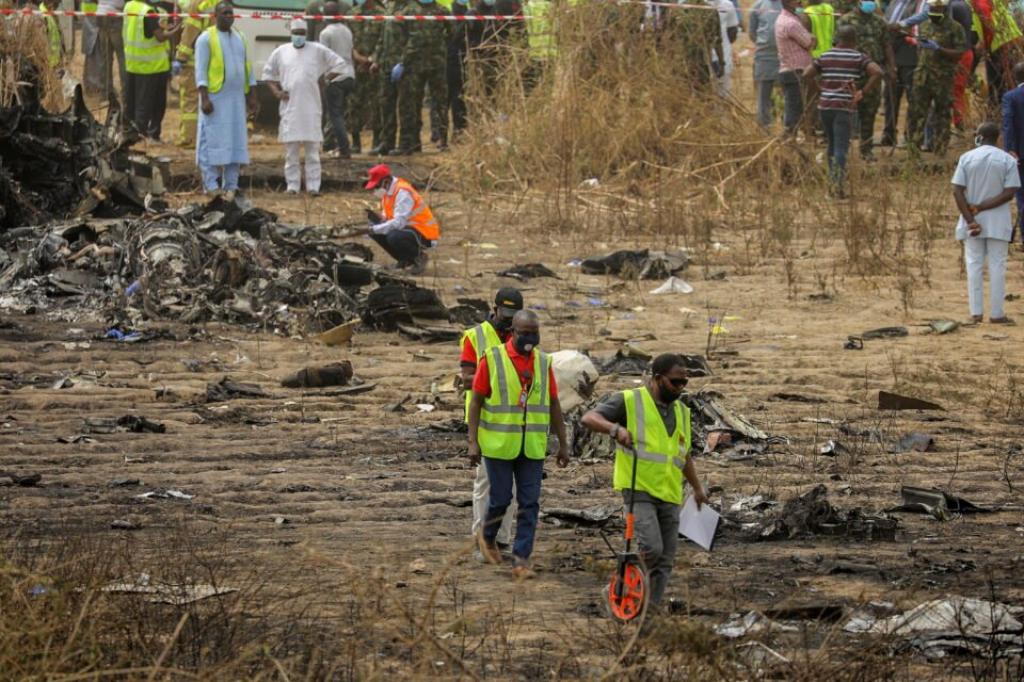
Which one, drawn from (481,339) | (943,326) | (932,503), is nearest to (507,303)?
(481,339)

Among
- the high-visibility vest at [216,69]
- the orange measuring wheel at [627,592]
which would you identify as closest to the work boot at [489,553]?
the orange measuring wheel at [627,592]

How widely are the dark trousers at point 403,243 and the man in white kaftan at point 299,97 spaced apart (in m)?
3.44

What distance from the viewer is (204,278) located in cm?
1471

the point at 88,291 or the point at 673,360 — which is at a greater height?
the point at 673,360

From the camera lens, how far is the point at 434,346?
13.5m

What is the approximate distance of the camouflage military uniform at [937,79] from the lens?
19.9 meters

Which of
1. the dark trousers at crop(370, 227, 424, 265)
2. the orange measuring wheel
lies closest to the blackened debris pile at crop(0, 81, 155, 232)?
the dark trousers at crop(370, 227, 424, 265)

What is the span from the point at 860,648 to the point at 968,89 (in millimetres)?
15184

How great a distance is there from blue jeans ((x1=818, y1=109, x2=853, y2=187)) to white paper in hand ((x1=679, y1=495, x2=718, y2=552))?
1138cm

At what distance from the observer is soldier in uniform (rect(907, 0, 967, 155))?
1986 centimetres

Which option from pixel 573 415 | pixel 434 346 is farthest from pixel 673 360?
pixel 434 346

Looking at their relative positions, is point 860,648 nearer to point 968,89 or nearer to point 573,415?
point 573,415

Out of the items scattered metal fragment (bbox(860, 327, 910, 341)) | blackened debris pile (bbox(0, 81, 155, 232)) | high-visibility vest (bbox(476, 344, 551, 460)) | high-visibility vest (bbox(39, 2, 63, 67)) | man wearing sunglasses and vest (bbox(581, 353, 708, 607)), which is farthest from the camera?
high-visibility vest (bbox(39, 2, 63, 67))

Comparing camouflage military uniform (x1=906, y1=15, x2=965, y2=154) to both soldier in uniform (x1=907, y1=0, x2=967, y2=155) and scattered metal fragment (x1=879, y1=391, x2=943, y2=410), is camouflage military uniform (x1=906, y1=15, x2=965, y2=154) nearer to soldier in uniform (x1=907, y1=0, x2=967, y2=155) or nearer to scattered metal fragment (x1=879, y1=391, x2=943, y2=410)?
soldier in uniform (x1=907, y1=0, x2=967, y2=155)
